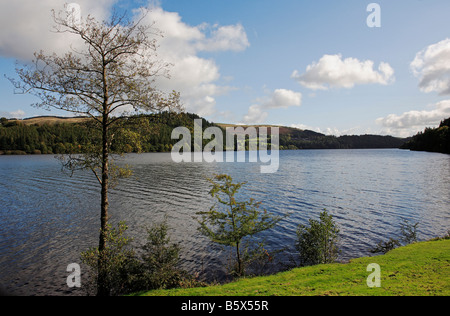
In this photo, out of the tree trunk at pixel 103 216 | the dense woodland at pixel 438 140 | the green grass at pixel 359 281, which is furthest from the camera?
the dense woodland at pixel 438 140

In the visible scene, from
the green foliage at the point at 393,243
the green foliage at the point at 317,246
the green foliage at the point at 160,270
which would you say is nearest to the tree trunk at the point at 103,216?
the green foliage at the point at 160,270

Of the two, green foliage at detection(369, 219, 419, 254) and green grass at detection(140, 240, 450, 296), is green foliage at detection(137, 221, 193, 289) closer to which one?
green grass at detection(140, 240, 450, 296)

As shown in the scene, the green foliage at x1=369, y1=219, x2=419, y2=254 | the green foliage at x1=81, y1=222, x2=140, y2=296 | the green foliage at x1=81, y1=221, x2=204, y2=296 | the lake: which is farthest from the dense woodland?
the green foliage at x1=81, y1=222, x2=140, y2=296

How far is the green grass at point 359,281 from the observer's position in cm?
1028

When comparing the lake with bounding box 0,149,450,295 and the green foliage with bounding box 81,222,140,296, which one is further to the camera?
the lake with bounding box 0,149,450,295

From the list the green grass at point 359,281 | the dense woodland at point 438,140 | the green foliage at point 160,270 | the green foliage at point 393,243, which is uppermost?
the dense woodland at point 438,140

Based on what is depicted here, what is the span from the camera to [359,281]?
39.2ft

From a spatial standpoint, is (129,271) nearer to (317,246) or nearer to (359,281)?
(359,281)

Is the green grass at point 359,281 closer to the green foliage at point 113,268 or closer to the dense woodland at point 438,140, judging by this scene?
the green foliage at point 113,268

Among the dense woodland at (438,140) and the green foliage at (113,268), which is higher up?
the dense woodland at (438,140)

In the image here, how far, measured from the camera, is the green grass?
10281 mm

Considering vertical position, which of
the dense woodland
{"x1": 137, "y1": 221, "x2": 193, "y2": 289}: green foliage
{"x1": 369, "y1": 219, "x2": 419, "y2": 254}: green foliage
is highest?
the dense woodland

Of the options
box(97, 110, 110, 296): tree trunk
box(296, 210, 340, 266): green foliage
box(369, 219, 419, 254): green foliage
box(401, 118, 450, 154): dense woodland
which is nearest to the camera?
box(97, 110, 110, 296): tree trunk
